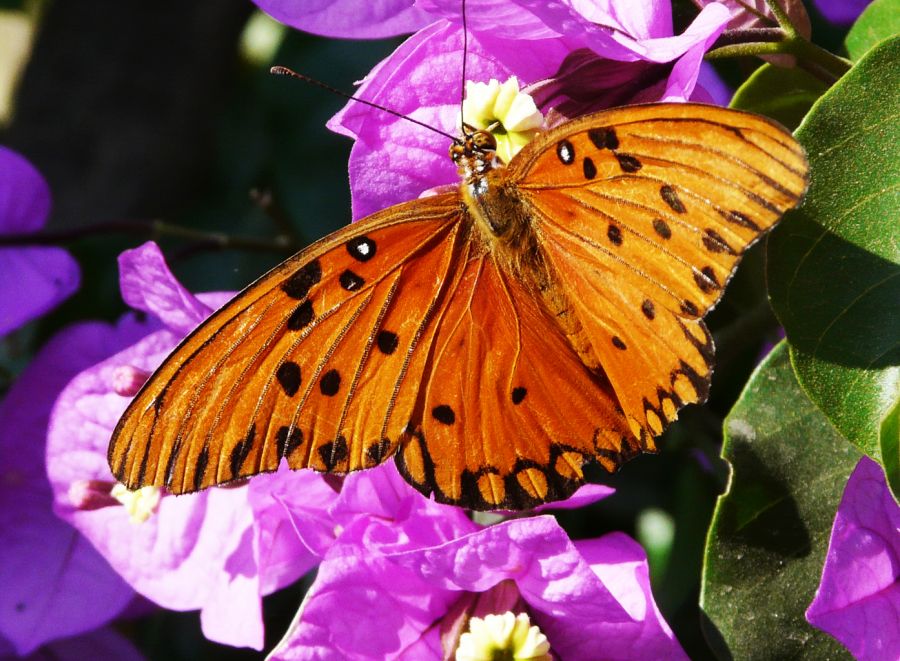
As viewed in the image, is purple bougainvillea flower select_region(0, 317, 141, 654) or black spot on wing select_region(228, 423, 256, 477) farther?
purple bougainvillea flower select_region(0, 317, 141, 654)

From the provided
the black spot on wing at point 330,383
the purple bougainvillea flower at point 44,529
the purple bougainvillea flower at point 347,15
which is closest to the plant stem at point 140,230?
the purple bougainvillea flower at point 44,529

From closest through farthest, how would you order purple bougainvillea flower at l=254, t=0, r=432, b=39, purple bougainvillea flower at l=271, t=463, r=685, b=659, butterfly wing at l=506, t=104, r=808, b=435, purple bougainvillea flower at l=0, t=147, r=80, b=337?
butterfly wing at l=506, t=104, r=808, b=435
purple bougainvillea flower at l=271, t=463, r=685, b=659
purple bougainvillea flower at l=254, t=0, r=432, b=39
purple bougainvillea flower at l=0, t=147, r=80, b=337

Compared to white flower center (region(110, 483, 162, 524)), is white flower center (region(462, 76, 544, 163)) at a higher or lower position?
higher

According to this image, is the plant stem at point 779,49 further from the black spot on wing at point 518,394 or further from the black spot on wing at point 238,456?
the black spot on wing at point 238,456

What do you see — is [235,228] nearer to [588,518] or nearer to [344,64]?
[344,64]

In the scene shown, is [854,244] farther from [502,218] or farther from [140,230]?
[140,230]

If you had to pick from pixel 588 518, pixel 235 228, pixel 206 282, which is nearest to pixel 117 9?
pixel 235 228

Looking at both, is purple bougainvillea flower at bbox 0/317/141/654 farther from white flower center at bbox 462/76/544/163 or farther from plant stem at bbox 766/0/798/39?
A: plant stem at bbox 766/0/798/39

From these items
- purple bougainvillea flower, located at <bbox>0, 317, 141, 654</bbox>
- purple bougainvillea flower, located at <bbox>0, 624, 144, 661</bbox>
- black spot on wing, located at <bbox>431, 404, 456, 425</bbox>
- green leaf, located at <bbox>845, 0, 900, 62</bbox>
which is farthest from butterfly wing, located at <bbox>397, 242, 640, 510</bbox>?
purple bougainvillea flower, located at <bbox>0, 624, 144, 661</bbox>
